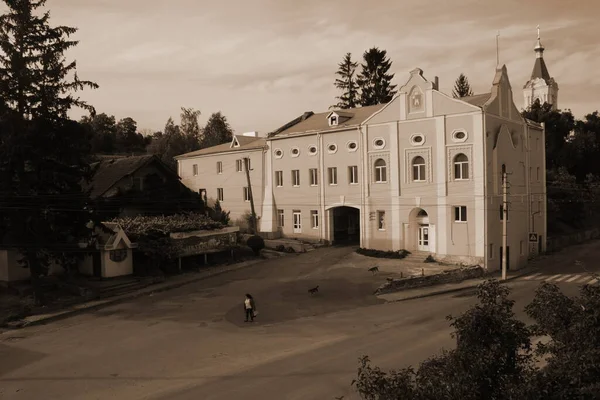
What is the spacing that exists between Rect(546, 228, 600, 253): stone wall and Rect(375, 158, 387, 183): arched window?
17.5 metres

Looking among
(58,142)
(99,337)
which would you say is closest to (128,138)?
(58,142)

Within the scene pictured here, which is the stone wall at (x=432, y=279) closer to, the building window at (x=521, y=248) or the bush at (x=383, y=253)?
the bush at (x=383, y=253)

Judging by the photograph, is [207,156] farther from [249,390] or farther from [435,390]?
[435,390]

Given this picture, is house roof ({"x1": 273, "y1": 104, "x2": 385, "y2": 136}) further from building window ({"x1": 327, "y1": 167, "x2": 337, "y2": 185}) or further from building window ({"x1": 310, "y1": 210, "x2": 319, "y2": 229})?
building window ({"x1": 310, "y1": 210, "x2": 319, "y2": 229})

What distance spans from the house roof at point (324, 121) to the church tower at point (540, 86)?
4617 centimetres

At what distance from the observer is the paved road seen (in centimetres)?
1564

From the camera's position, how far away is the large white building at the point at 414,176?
1409 inches

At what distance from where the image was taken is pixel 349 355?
59.1 feet

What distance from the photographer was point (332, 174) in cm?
4334

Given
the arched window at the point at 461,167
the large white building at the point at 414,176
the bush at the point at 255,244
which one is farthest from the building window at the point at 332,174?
the arched window at the point at 461,167

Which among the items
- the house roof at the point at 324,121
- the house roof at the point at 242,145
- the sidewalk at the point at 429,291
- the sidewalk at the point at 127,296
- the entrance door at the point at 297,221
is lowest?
the sidewalk at the point at 429,291

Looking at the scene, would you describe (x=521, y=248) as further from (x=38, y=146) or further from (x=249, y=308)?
(x=38, y=146)

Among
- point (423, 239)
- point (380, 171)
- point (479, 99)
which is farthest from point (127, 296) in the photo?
point (479, 99)

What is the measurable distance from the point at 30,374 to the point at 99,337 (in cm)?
429
